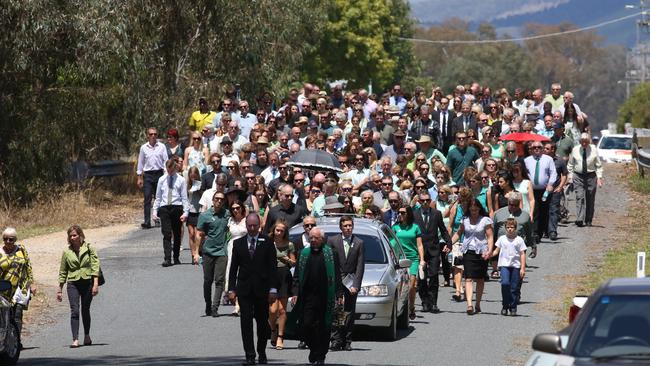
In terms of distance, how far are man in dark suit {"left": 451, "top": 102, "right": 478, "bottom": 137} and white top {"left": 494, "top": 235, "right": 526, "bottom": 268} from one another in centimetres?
922

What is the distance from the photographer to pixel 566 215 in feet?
105

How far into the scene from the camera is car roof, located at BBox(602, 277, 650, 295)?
11.1 metres

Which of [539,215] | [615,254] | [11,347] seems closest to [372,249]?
[11,347]

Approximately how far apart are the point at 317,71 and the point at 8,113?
56555 millimetres

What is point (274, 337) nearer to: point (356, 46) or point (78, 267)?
point (78, 267)

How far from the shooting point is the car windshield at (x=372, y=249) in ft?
63.4

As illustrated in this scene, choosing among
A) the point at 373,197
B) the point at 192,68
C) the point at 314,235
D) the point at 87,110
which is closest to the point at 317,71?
the point at 192,68

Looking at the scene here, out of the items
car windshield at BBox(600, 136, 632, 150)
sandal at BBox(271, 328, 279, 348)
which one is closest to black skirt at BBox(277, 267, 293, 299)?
sandal at BBox(271, 328, 279, 348)

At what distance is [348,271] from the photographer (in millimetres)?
18047

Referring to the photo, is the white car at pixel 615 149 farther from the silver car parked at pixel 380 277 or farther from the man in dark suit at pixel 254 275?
the man in dark suit at pixel 254 275

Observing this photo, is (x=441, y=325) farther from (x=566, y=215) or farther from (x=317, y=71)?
(x=317, y=71)

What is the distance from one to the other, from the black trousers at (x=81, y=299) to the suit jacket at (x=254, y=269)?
267 cm

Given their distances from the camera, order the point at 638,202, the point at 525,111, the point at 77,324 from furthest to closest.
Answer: the point at 638,202 < the point at 525,111 < the point at 77,324

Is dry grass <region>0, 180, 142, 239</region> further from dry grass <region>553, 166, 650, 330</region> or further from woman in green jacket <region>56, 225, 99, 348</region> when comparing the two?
woman in green jacket <region>56, 225, 99, 348</region>
